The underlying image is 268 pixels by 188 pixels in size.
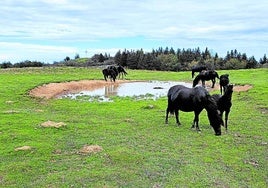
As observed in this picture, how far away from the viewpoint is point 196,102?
49.8 feet

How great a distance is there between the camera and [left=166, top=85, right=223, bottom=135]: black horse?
14.7 m

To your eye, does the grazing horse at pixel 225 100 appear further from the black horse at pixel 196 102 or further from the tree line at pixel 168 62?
the tree line at pixel 168 62

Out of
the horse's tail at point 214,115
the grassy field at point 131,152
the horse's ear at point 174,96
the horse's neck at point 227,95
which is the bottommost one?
the grassy field at point 131,152

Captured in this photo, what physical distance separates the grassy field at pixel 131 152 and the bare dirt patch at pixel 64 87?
10412 millimetres

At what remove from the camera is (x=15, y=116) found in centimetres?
1812

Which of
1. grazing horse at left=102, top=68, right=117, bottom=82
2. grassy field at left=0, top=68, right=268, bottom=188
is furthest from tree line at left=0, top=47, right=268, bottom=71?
grassy field at left=0, top=68, right=268, bottom=188

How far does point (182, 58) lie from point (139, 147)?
104 metres

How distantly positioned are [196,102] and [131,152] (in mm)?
4557

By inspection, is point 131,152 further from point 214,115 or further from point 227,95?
point 227,95

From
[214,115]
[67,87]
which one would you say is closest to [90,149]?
[214,115]

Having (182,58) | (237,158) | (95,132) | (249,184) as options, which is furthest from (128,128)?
(182,58)

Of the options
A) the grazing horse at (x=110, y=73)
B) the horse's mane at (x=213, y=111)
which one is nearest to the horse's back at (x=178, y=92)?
the horse's mane at (x=213, y=111)

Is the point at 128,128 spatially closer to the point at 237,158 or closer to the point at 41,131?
the point at 41,131

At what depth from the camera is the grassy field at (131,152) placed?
9.67 metres
